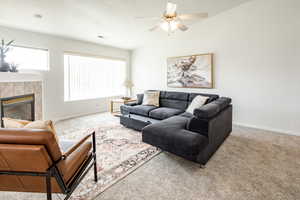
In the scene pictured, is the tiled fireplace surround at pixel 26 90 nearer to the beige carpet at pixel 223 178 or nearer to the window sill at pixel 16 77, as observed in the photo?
the window sill at pixel 16 77

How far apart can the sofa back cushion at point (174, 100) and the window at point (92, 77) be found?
7.87ft

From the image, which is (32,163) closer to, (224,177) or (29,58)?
(224,177)

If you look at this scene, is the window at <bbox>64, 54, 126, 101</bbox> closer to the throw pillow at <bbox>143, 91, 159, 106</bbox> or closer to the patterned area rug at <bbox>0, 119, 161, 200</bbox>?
the patterned area rug at <bbox>0, 119, 161, 200</bbox>

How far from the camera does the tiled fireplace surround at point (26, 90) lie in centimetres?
274

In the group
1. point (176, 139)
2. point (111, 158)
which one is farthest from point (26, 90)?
point (176, 139)

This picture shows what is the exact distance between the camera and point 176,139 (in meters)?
2.07

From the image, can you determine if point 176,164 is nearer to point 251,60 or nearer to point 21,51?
point 251,60

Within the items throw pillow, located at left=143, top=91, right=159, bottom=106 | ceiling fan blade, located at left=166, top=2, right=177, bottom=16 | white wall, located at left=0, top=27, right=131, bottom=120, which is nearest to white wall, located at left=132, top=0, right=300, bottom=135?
throw pillow, located at left=143, top=91, right=159, bottom=106

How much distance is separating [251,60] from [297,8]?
1.24 meters

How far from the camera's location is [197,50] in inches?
177

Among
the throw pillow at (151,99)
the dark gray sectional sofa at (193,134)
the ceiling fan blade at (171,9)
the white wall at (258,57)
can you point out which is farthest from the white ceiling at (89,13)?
the dark gray sectional sofa at (193,134)

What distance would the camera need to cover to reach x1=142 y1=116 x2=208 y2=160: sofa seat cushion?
1927 mm

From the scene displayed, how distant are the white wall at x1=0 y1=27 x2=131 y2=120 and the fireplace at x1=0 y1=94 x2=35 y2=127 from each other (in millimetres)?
423

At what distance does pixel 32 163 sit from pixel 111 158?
53.9 inches
